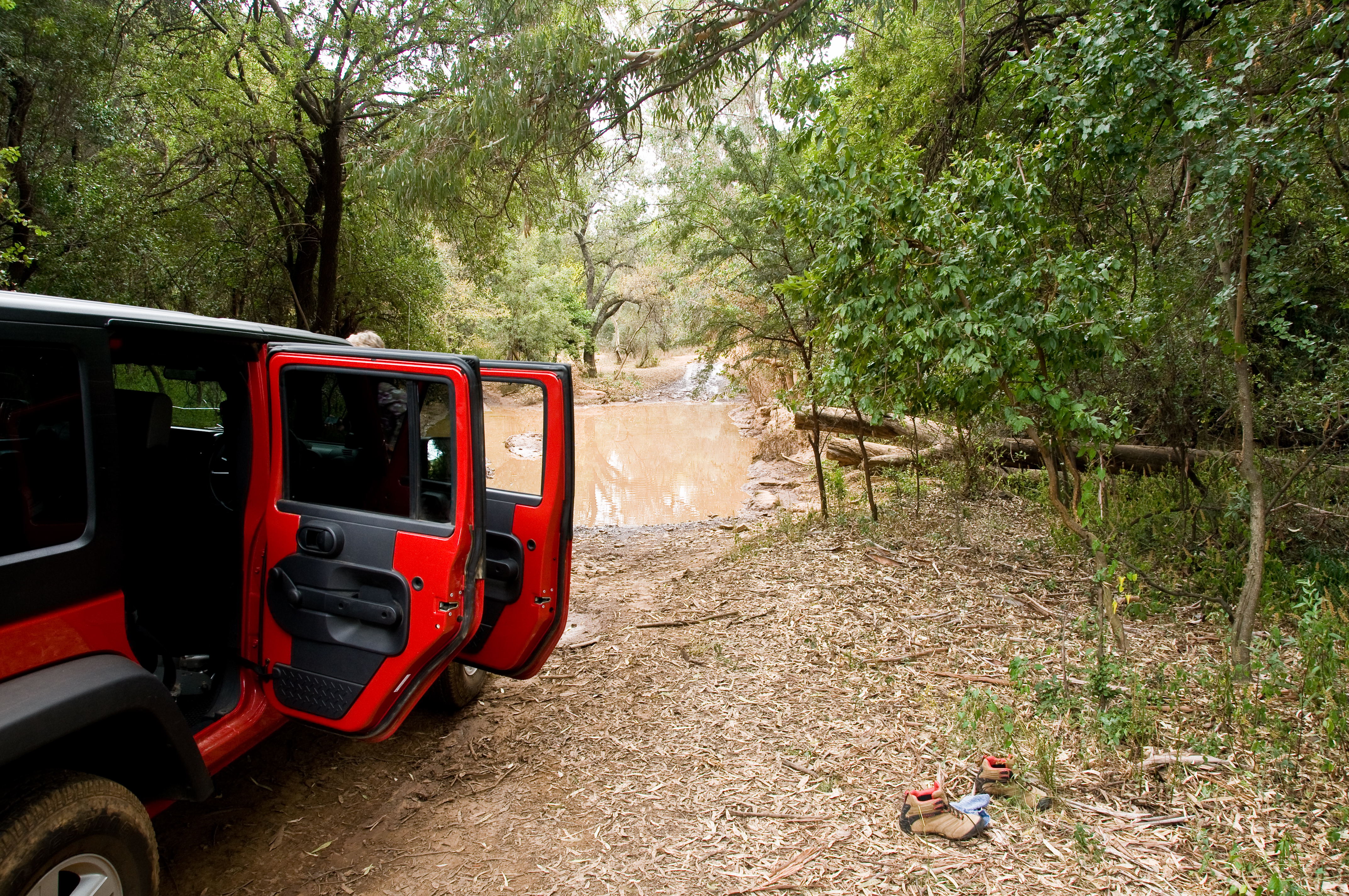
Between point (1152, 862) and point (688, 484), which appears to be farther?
point (688, 484)

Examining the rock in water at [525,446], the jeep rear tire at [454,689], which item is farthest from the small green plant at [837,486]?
the rock in water at [525,446]

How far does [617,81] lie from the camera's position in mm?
6648

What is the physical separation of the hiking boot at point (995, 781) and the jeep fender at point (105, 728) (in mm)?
2987

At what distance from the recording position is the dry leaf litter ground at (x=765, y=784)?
8.83 feet

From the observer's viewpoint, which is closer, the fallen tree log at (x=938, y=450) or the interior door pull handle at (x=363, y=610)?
the interior door pull handle at (x=363, y=610)

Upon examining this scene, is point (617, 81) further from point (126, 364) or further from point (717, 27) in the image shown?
point (126, 364)

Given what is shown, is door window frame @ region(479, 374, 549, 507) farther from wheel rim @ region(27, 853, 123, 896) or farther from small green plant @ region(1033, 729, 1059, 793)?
small green plant @ region(1033, 729, 1059, 793)

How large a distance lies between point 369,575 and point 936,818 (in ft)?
8.26

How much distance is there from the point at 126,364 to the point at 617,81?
497 centimetres

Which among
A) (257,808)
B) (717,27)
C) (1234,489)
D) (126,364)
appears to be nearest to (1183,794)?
(1234,489)

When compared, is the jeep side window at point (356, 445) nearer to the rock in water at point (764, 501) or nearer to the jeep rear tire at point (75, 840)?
the jeep rear tire at point (75, 840)

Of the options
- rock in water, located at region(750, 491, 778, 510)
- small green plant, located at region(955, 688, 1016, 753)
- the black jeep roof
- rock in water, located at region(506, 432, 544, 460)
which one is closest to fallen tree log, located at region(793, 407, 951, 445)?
rock in water, located at region(750, 491, 778, 510)

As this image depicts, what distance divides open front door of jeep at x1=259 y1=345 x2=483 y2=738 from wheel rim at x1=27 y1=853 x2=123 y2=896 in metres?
0.85

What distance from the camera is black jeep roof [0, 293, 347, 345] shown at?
209cm
